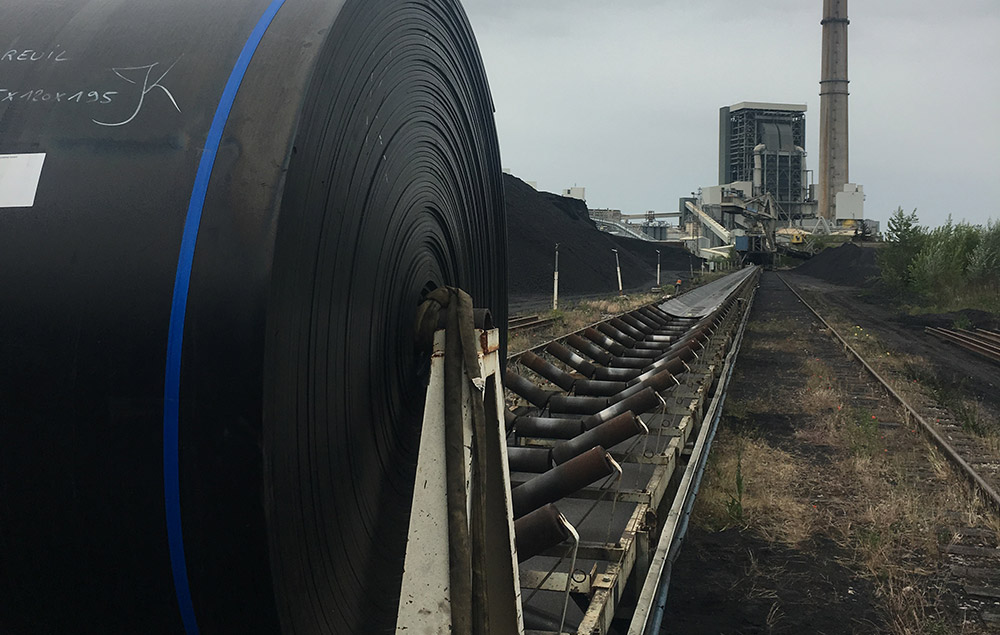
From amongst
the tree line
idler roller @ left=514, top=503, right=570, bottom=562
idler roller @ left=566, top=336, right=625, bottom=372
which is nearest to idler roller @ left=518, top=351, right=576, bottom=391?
idler roller @ left=566, top=336, right=625, bottom=372

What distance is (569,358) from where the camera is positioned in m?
7.25

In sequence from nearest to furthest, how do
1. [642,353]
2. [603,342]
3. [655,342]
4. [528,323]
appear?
[603,342], [642,353], [655,342], [528,323]

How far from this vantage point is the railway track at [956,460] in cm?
491

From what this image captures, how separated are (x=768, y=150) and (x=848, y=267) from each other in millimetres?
62498

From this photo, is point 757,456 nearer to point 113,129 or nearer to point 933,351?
point 113,129

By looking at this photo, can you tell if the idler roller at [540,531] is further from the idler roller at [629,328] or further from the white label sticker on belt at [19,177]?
the idler roller at [629,328]

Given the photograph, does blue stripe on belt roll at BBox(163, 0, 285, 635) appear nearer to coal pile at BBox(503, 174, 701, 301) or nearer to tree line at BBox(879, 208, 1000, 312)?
tree line at BBox(879, 208, 1000, 312)

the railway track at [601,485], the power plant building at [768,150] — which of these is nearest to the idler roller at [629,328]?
the railway track at [601,485]

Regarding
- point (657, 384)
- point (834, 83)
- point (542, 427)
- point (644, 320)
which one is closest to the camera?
point (542, 427)

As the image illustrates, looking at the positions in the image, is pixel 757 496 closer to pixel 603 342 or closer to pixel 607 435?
pixel 603 342

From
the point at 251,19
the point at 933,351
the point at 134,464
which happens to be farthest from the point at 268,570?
the point at 933,351

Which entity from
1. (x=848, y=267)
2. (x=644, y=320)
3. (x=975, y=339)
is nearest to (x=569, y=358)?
(x=644, y=320)

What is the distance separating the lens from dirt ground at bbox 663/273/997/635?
4582 mm

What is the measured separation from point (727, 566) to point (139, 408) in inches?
178
